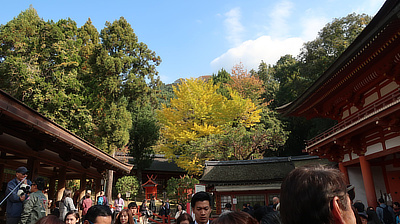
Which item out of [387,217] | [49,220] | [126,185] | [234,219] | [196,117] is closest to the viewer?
[234,219]

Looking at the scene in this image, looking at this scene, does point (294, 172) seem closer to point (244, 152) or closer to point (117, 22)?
point (244, 152)

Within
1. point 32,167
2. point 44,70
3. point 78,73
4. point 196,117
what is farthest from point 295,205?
point 196,117

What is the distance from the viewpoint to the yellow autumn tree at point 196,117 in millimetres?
24892

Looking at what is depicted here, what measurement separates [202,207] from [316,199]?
308 centimetres

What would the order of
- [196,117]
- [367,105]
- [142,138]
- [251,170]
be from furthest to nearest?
[142,138], [196,117], [251,170], [367,105]

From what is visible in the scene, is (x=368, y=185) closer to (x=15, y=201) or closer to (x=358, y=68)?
(x=358, y=68)

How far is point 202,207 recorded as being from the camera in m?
4.17

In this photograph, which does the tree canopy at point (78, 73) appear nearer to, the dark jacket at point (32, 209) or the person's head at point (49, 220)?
the dark jacket at point (32, 209)

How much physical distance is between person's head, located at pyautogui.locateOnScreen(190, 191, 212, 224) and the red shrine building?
6.30 m

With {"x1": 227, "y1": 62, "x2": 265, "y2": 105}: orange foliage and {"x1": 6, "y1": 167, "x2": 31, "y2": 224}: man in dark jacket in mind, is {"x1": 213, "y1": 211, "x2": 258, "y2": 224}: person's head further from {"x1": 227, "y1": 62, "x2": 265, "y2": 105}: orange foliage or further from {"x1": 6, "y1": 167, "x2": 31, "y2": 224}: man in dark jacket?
{"x1": 227, "y1": 62, "x2": 265, "y2": 105}: orange foliage

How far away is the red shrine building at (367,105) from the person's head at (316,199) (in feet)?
22.7

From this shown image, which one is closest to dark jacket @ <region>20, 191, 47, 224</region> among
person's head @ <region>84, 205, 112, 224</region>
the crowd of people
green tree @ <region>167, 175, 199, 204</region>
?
the crowd of people

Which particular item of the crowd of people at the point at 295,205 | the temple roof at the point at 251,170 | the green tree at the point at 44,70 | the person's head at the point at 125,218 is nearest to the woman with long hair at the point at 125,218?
the person's head at the point at 125,218

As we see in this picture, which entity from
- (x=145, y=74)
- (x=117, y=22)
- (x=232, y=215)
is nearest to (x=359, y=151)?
(x=232, y=215)
